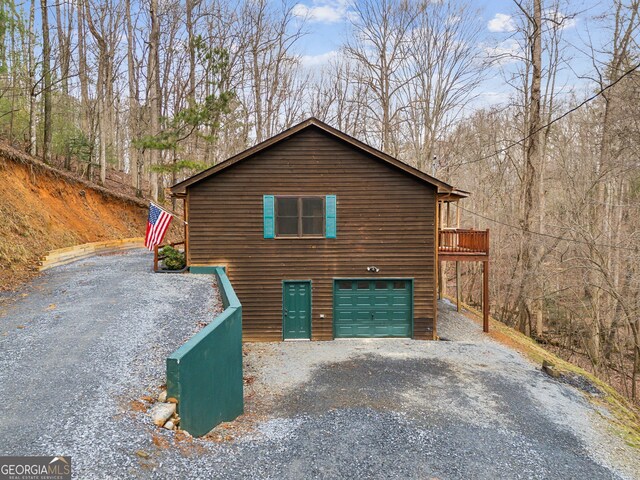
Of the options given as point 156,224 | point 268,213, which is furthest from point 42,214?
point 268,213

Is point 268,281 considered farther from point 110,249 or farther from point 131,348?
point 110,249

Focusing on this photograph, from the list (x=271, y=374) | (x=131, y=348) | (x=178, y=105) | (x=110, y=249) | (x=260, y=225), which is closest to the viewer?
(x=131, y=348)

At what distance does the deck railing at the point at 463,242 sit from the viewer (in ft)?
41.2

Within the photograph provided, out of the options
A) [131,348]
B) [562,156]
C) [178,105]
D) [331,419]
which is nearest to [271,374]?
[331,419]

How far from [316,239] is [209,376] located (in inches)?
296

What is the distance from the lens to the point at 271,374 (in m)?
8.91

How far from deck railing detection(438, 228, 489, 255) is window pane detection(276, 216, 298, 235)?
4.79 meters

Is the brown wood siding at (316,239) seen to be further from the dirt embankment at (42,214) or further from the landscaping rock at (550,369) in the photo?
the dirt embankment at (42,214)

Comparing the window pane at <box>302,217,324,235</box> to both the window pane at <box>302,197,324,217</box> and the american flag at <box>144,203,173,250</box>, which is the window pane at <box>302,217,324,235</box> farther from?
the american flag at <box>144,203,173,250</box>

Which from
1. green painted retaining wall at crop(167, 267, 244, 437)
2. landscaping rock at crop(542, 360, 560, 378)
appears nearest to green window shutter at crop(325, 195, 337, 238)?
green painted retaining wall at crop(167, 267, 244, 437)

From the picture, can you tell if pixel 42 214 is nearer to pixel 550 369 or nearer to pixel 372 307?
pixel 372 307

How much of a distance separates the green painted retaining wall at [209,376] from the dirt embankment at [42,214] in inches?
266

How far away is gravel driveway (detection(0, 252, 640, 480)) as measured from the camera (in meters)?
4.12

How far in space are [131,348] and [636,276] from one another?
14470mm
